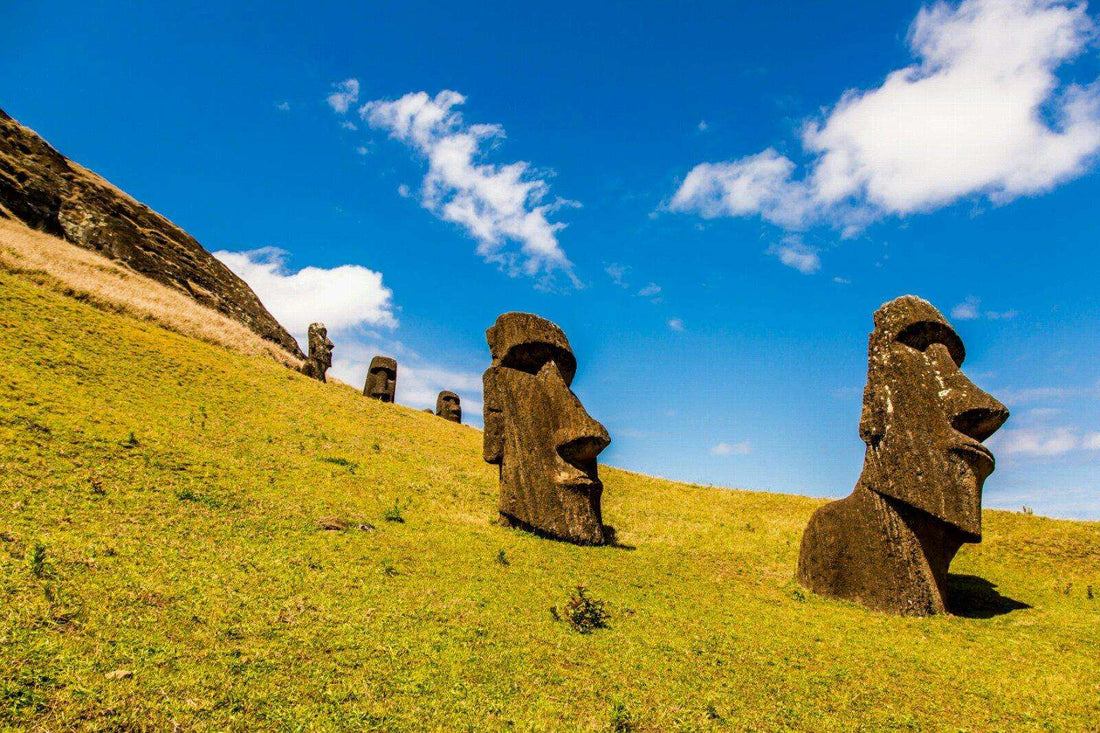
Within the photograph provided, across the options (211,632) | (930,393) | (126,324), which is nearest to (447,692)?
(211,632)

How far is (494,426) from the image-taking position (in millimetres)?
16625

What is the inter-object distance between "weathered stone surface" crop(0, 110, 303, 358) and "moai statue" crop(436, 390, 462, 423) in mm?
29269

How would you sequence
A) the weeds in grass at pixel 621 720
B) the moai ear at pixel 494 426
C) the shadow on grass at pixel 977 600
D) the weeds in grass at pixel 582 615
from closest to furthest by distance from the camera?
1. the weeds in grass at pixel 621 720
2. the weeds in grass at pixel 582 615
3. the shadow on grass at pixel 977 600
4. the moai ear at pixel 494 426

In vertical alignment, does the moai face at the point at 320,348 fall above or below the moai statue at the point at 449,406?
above

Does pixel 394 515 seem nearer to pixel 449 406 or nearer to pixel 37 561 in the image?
pixel 37 561

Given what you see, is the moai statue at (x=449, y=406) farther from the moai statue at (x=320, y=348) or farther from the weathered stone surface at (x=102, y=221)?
the weathered stone surface at (x=102, y=221)

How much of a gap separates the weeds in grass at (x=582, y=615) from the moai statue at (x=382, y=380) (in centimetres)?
3235

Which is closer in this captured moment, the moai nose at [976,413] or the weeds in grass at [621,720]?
the weeds in grass at [621,720]

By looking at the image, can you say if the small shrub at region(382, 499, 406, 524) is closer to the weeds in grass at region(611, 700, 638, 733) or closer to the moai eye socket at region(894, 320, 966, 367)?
the weeds in grass at region(611, 700, 638, 733)

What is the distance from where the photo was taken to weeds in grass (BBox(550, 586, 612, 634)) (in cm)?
892

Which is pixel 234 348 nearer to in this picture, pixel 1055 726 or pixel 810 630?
pixel 810 630

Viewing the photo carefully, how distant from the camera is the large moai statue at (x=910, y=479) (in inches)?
442

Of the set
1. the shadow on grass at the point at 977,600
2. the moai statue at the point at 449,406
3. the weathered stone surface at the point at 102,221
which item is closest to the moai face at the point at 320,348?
the moai statue at the point at 449,406

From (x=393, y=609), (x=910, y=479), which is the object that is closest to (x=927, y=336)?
(x=910, y=479)
